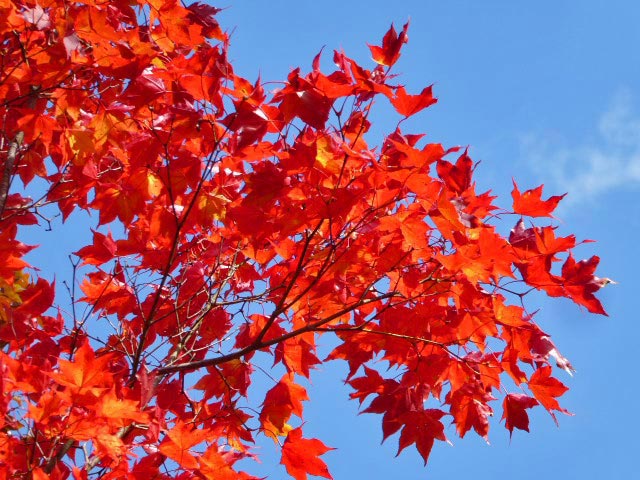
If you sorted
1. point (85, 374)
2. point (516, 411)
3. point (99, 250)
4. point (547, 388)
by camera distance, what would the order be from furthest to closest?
1. point (99, 250)
2. point (516, 411)
3. point (547, 388)
4. point (85, 374)

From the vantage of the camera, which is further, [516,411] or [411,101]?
[516,411]

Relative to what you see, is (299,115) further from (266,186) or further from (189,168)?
(189,168)

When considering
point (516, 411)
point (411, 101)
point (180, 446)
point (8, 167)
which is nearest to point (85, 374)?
point (180, 446)

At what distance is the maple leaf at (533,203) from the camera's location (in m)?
2.52

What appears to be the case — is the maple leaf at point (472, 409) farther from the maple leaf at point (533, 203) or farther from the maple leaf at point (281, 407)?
the maple leaf at point (533, 203)

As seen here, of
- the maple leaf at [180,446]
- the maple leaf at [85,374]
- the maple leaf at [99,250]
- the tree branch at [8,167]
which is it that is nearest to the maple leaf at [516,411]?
the maple leaf at [180,446]

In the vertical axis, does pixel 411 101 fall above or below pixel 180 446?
above

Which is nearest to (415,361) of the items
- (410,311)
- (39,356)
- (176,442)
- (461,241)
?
(410,311)

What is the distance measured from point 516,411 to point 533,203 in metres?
0.92

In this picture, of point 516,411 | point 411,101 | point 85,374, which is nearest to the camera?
point 85,374

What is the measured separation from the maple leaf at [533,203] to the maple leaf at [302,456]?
3.70ft

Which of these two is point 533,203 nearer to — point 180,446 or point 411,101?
point 411,101

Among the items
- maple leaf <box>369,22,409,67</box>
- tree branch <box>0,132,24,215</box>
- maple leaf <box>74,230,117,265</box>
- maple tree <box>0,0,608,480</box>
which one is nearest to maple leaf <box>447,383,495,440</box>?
maple tree <box>0,0,608,480</box>

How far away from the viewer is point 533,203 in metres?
2.54
